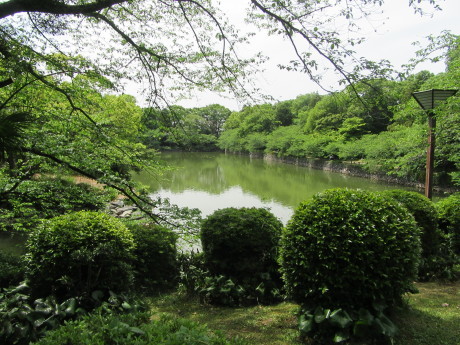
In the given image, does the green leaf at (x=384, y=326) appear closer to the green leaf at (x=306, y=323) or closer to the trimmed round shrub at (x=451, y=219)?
the green leaf at (x=306, y=323)

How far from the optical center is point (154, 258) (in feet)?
13.6

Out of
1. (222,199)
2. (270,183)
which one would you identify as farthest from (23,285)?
(270,183)

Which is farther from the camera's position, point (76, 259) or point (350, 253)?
point (76, 259)

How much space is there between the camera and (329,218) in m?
2.61

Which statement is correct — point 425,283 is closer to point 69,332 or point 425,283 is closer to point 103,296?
point 103,296

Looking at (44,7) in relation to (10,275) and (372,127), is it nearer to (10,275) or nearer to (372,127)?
(10,275)

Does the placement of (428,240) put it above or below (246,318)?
above

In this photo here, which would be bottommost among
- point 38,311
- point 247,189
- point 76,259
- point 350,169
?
point 247,189

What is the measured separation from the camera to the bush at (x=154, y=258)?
4023 millimetres

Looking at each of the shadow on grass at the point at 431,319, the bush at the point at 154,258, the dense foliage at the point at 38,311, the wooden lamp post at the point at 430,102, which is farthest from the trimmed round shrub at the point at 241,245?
the wooden lamp post at the point at 430,102

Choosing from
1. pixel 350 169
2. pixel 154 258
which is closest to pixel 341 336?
pixel 154 258

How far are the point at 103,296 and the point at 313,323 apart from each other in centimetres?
193

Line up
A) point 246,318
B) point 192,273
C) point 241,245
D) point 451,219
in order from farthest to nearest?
point 451,219, point 192,273, point 241,245, point 246,318

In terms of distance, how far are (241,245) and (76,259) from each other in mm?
1790
